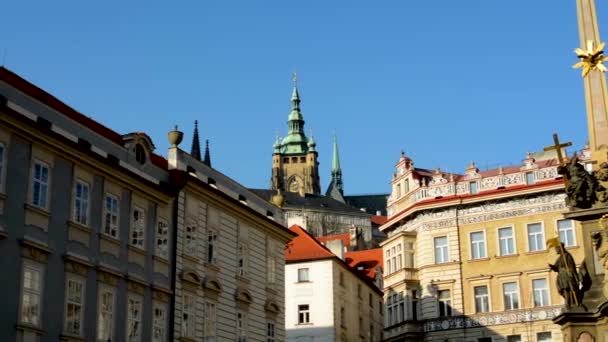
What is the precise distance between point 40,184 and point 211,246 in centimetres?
1047

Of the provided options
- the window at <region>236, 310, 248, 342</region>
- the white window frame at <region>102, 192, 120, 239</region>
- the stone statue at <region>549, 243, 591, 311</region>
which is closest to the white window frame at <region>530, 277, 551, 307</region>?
the window at <region>236, 310, 248, 342</region>

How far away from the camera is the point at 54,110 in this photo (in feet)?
95.3

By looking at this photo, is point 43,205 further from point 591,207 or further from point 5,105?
point 591,207

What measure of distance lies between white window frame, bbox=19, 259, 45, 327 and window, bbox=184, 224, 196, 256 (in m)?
8.76

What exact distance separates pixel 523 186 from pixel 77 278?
26247 mm

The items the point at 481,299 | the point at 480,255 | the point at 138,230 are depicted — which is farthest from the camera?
the point at 480,255

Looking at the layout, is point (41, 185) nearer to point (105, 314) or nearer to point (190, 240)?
point (105, 314)

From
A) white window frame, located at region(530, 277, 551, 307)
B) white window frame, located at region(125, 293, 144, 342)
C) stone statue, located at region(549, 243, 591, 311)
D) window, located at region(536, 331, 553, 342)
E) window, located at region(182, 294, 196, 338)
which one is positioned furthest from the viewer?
white window frame, located at region(530, 277, 551, 307)

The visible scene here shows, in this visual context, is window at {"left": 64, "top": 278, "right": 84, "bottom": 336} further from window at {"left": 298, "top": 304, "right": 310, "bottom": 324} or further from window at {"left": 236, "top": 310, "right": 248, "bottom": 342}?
window at {"left": 298, "top": 304, "right": 310, "bottom": 324}

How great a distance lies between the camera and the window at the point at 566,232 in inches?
1832

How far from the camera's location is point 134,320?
31.5 meters

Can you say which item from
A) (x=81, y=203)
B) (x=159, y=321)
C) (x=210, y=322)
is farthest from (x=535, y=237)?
(x=81, y=203)

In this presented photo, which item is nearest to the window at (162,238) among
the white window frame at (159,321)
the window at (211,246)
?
the white window frame at (159,321)

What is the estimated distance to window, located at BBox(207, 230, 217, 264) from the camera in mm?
36844
